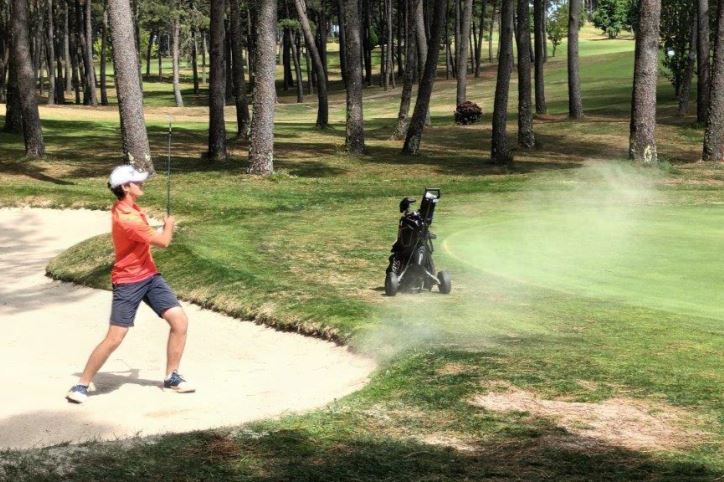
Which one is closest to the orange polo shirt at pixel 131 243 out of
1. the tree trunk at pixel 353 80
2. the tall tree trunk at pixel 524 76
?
the tree trunk at pixel 353 80

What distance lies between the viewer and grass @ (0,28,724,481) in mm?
7703

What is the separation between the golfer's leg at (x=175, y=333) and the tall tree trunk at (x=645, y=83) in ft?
84.7

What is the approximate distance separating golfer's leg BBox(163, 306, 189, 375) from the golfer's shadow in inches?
14.4

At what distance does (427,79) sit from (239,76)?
23.1 feet

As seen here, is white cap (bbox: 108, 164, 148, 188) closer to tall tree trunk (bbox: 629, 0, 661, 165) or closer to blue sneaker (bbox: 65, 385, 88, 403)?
blue sneaker (bbox: 65, 385, 88, 403)

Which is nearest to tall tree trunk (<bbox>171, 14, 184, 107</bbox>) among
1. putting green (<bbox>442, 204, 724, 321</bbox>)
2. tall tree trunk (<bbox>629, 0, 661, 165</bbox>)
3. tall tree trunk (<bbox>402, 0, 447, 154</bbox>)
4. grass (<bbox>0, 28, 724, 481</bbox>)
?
tall tree trunk (<bbox>402, 0, 447, 154</bbox>)

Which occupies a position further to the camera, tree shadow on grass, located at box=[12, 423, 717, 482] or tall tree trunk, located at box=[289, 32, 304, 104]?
tall tree trunk, located at box=[289, 32, 304, 104]

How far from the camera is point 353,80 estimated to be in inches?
1534

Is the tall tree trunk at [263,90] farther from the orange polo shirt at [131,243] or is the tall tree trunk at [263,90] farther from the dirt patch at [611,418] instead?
the dirt patch at [611,418]

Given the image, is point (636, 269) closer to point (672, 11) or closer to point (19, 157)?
point (19, 157)

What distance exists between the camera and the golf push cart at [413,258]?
1351cm

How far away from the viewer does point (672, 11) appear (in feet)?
198

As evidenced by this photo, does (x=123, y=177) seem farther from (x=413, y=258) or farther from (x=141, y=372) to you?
(x=413, y=258)

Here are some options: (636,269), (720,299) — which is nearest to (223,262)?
(636,269)
